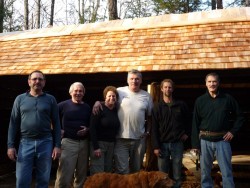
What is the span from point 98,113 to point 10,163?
4.73 metres

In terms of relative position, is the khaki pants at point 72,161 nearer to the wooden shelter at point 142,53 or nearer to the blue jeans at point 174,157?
the blue jeans at point 174,157

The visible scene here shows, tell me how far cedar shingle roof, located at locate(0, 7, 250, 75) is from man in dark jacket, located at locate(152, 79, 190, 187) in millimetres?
1268

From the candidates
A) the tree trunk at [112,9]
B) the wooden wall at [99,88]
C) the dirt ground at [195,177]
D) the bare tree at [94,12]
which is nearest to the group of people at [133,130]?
the dirt ground at [195,177]

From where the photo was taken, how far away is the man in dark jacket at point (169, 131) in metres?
4.49

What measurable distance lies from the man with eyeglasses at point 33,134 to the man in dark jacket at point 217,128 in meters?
2.08

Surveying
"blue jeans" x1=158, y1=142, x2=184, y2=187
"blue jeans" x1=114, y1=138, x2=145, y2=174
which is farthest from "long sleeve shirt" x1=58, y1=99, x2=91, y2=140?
"blue jeans" x1=158, y1=142, x2=184, y2=187

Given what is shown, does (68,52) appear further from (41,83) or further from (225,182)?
(225,182)

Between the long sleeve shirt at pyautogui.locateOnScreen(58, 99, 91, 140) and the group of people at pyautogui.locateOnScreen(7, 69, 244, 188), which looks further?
the long sleeve shirt at pyautogui.locateOnScreen(58, 99, 91, 140)

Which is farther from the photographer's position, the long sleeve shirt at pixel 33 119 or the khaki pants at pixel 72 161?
the khaki pants at pixel 72 161

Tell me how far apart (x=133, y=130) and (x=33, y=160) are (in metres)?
1.45

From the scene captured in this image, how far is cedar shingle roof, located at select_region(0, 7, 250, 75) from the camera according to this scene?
583cm

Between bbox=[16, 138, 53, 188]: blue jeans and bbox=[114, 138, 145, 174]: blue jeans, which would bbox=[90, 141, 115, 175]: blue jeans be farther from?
bbox=[16, 138, 53, 188]: blue jeans

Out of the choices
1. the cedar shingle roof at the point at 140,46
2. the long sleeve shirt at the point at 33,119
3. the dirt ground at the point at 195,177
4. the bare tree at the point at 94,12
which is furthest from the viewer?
the bare tree at the point at 94,12

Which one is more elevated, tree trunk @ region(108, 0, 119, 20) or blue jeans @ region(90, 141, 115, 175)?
tree trunk @ region(108, 0, 119, 20)
